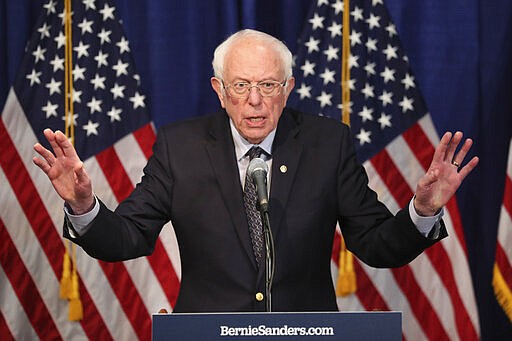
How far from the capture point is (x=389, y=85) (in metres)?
4.58

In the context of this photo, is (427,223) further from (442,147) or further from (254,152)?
(254,152)

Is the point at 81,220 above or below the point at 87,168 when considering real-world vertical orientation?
above

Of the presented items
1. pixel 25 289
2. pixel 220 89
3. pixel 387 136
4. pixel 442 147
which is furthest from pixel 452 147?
pixel 25 289

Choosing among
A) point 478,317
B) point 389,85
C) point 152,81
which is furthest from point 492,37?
point 152,81

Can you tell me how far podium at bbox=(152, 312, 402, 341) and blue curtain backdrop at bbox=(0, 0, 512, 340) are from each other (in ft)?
8.75

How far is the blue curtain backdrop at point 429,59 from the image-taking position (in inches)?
181

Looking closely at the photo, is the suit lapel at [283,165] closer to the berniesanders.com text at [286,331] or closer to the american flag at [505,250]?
the berniesanders.com text at [286,331]

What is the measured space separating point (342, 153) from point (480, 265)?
1958mm

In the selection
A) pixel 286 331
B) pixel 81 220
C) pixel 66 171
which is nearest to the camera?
pixel 286 331

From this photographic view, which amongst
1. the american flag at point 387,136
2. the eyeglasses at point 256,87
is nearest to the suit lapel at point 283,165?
the eyeglasses at point 256,87

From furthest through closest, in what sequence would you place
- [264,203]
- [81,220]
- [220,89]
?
[220,89], [81,220], [264,203]

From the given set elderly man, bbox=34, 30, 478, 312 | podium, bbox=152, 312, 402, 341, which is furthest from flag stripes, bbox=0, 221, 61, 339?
podium, bbox=152, 312, 402, 341

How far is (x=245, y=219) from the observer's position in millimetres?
2842

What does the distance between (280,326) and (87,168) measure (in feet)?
8.89
